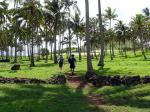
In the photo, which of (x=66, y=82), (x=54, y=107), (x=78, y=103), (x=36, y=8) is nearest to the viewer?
(x=54, y=107)

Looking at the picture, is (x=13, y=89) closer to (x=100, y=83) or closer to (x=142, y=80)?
(x=100, y=83)

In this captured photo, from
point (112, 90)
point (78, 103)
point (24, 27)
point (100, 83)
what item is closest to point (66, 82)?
point (100, 83)

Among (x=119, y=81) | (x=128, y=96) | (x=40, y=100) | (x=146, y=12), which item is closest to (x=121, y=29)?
(x=146, y=12)

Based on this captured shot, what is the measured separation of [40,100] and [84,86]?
33.8ft

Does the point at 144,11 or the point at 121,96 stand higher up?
the point at 144,11

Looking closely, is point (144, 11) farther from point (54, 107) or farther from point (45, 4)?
point (54, 107)

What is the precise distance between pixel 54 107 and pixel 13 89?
23.2ft

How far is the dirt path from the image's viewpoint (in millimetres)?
24564

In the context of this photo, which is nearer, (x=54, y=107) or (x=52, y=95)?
(x=54, y=107)

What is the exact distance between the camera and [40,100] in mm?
23281

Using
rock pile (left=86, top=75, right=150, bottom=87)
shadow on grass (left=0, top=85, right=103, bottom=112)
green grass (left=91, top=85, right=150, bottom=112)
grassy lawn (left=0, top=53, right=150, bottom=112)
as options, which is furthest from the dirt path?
rock pile (left=86, top=75, right=150, bottom=87)

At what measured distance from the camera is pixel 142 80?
3297 cm

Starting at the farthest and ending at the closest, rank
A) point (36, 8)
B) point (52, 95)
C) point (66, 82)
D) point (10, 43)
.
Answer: point (10, 43) → point (36, 8) → point (66, 82) → point (52, 95)

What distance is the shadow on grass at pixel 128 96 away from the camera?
23.6 metres
